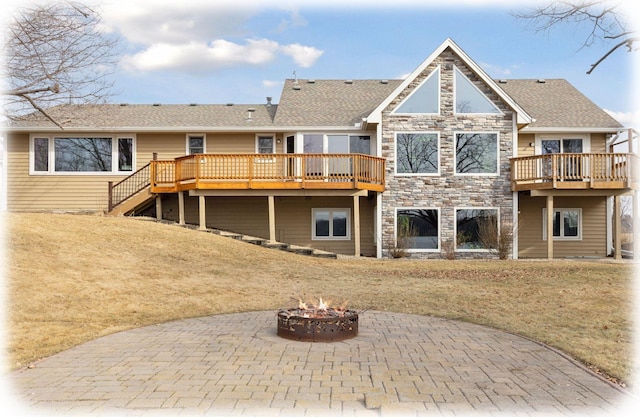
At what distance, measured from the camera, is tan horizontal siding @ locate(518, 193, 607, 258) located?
22734 mm

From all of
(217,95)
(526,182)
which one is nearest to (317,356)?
(526,182)

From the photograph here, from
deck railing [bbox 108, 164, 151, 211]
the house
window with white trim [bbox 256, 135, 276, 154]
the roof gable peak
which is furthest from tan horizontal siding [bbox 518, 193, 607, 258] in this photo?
deck railing [bbox 108, 164, 151, 211]

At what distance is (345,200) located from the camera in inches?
904

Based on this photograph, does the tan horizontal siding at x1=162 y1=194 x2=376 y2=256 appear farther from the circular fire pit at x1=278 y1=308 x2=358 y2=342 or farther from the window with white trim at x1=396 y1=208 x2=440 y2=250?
the circular fire pit at x1=278 y1=308 x2=358 y2=342

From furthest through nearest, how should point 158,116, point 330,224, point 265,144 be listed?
point 158,116
point 265,144
point 330,224

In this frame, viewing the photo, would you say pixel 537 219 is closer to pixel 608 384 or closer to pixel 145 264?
pixel 145 264

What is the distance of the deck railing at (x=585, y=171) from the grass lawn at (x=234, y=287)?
3823 mm

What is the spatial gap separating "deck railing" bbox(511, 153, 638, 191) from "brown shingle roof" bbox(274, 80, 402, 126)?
754 cm

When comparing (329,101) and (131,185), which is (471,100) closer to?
(329,101)

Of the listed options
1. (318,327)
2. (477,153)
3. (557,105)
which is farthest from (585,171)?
(318,327)

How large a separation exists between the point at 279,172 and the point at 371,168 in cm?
371

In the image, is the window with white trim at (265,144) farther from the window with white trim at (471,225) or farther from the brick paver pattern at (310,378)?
the brick paver pattern at (310,378)

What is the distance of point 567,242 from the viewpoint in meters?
23.0

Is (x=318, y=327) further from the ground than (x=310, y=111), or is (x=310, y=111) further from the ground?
(x=310, y=111)
